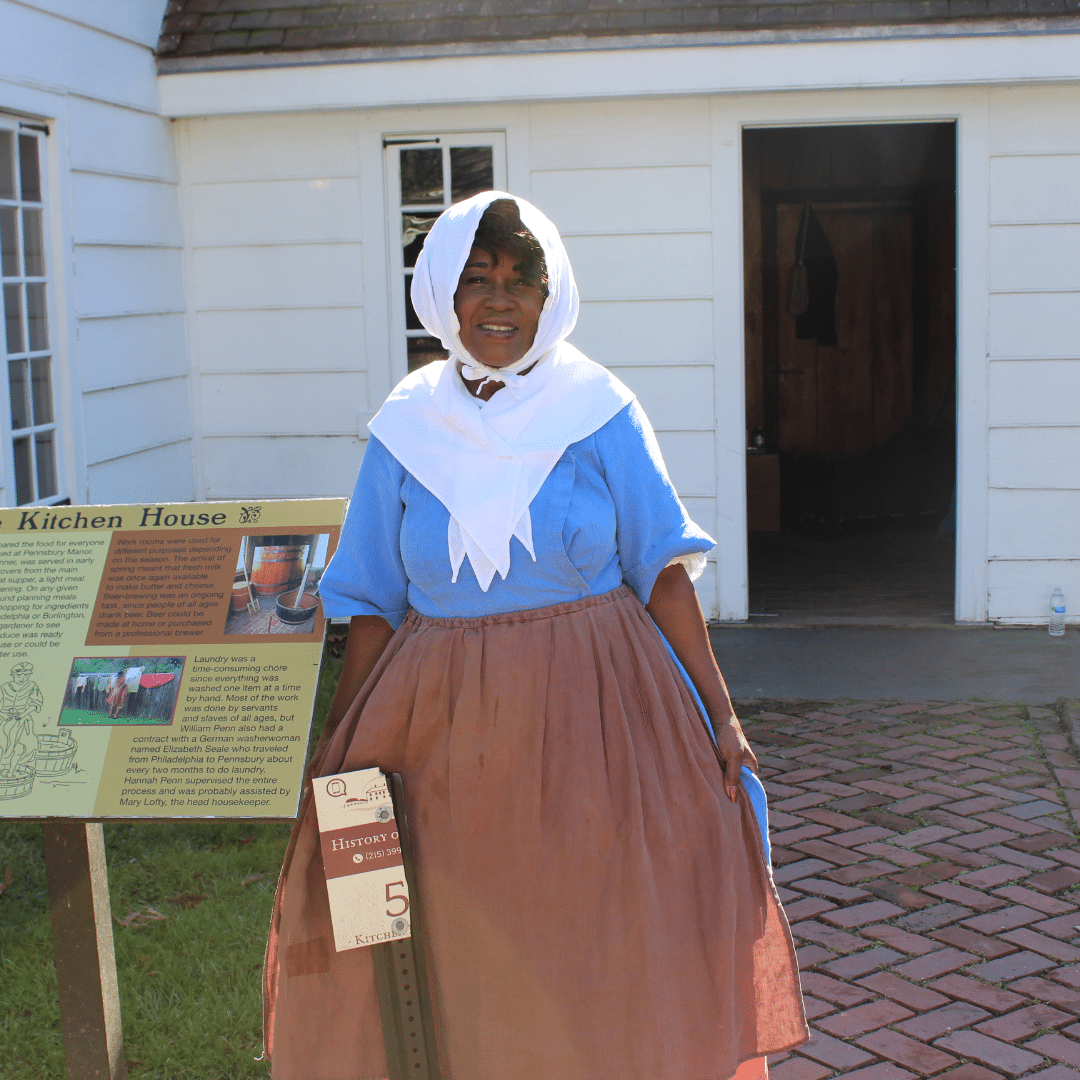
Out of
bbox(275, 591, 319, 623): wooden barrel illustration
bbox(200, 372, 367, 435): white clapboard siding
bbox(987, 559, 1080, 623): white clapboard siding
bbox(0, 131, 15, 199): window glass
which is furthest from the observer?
bbox(200, 372, 367, 435): white clapboard siding

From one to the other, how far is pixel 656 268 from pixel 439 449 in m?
4.51

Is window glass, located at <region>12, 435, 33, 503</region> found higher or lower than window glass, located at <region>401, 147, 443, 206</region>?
lower

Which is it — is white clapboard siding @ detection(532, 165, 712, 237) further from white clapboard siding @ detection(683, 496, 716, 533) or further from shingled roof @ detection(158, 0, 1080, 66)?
white clapboard siding @ detection(683, 496, 716, 533)

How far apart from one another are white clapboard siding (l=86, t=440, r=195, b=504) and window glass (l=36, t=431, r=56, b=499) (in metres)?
0.17

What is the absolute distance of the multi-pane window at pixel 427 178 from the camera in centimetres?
673

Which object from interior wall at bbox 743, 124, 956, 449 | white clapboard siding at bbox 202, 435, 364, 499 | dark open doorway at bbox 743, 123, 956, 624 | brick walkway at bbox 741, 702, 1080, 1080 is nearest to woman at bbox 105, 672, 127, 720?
brick walkway at bbox 741, 702, 1080, 1080

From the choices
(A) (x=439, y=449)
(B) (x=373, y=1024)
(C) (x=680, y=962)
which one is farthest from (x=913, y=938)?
(A) (x=439, y=449)

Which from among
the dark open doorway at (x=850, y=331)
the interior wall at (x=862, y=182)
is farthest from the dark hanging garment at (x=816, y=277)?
the interior wall at (x=862, y=182)

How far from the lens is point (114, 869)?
4.29m

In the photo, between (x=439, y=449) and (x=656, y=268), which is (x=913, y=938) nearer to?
(x=439, y=449)

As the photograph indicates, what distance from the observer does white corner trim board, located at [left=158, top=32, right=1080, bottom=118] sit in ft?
20.1

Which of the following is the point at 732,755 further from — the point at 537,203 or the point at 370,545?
the point at 537,203

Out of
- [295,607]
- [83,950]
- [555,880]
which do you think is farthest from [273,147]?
[555,880]

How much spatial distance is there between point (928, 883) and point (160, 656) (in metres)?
2.46
